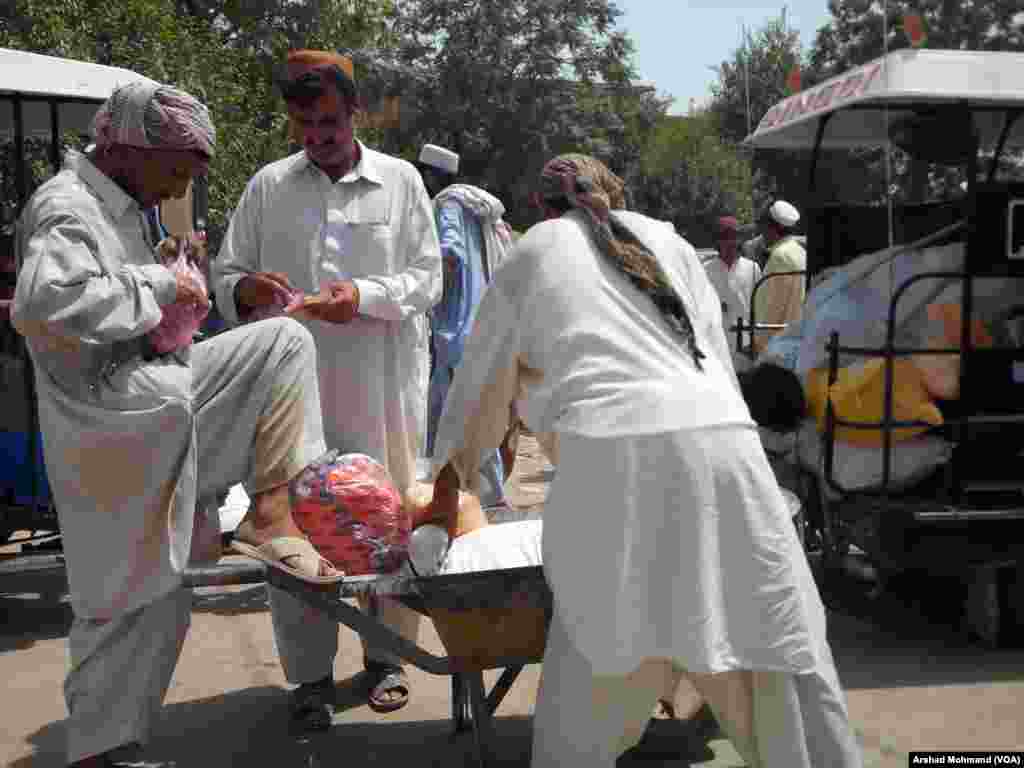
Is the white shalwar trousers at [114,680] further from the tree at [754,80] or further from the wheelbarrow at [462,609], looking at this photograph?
the tree at [754,80]

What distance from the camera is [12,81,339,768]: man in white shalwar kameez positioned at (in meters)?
3.38

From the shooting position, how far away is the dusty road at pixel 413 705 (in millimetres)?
4191

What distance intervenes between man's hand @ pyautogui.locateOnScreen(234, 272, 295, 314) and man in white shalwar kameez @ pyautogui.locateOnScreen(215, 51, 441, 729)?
0.03 ft

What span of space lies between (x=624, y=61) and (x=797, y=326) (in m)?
40.4

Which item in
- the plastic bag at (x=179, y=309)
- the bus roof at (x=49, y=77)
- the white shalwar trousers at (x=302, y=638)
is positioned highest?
the bus roof at (x=49, y=77)

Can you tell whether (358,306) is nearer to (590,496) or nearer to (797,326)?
(590,496)

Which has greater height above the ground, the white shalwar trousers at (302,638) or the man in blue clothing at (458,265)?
the man in blue clothing at (458,265)

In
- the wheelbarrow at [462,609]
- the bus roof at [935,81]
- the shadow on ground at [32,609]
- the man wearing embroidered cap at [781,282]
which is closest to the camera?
the wheelbarrow at [462,609]

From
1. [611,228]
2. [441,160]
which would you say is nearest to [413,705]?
[611,228]

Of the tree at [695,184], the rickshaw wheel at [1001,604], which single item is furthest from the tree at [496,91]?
the rickshaw wheel at [1001,604]

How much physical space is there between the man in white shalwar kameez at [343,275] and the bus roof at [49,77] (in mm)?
2025

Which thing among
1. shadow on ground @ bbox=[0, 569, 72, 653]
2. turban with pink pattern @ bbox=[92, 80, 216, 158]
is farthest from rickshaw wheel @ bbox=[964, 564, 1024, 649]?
shadow on ground @ bbox=[0, 569, 72, 653]

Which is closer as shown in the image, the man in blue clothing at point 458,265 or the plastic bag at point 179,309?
the plastic bag at point 179,309

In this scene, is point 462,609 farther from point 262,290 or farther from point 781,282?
point 781,282
